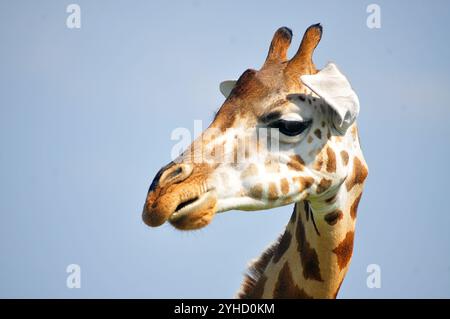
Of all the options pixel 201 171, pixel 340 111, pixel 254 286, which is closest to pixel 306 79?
pixel 340 111

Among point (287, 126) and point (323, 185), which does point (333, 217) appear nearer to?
point (323, 185)

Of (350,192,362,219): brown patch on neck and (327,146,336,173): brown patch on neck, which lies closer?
(327,146,336,173): brown patch on neck

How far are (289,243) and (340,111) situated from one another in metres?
1.68

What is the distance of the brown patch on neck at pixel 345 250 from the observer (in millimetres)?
7066

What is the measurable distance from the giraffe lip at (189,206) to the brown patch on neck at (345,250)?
5.52 ft

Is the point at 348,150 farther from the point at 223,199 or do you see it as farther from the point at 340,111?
the point at 223,199

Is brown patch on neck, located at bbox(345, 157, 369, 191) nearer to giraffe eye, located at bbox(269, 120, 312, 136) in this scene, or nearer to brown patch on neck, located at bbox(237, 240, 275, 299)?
giraffe eye, located at bbox(269, 120, 312, 136)

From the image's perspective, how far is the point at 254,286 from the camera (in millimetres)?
7809

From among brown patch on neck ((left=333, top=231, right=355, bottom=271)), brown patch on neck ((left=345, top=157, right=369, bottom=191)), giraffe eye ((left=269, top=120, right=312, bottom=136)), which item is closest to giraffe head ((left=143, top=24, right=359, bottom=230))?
giraffe eye ((left=269, top=120, right=312, bottom=136))

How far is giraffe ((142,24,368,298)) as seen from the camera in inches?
241

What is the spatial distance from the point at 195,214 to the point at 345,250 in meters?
1.88

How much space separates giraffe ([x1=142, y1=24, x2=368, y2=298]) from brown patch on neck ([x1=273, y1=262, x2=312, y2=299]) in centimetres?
1

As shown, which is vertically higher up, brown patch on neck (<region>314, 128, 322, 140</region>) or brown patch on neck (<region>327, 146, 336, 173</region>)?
brown patch on neck (<region>314, 128, 322, 140</region>)

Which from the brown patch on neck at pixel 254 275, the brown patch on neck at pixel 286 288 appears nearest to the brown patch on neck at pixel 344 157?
the brown patch on neck at pixel 286 288
